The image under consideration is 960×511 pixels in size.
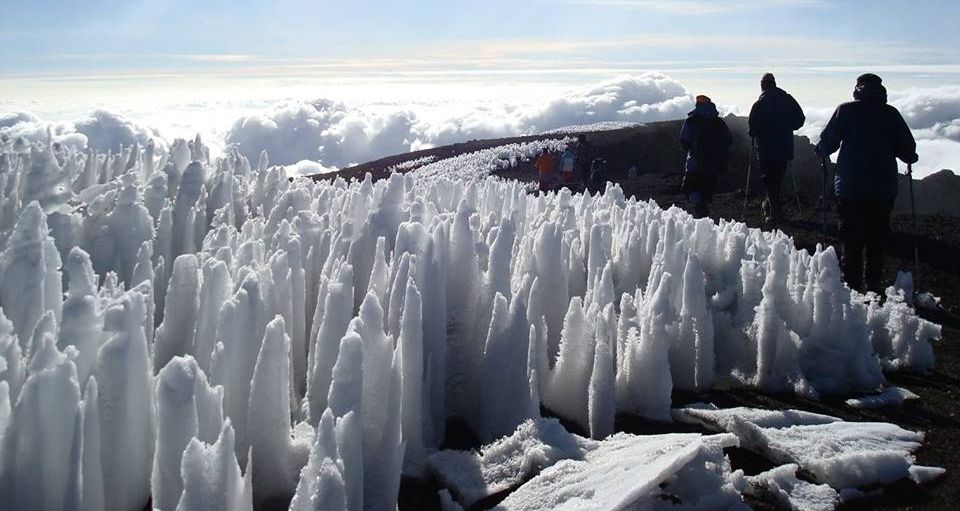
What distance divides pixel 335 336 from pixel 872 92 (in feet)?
25.9

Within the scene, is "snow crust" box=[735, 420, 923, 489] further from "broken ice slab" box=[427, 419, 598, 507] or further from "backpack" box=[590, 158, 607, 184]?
"backpack" box=[590, 158, 607, 184]

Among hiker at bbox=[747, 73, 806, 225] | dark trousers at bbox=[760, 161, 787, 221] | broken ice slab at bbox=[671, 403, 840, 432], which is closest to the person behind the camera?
broken ice slab at bbox=[671, 403, 840, 432]

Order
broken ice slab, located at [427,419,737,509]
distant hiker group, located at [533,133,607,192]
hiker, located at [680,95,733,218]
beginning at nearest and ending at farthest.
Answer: broken ice slab, located at [427,419,737,509] → hiker, located at [680,95,733,218] → distant hiker group, located at [533,133,607,192]

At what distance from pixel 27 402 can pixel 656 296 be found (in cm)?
280

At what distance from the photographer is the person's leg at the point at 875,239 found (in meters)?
8.81

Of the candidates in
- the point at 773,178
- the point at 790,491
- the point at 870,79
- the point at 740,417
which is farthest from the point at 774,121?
the point at 790,491

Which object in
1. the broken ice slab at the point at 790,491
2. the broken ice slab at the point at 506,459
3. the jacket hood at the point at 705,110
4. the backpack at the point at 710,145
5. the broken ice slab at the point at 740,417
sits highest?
the jacket hood at the point at 705,110

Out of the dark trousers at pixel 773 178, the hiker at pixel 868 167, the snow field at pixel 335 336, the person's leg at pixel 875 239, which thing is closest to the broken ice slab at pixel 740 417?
the snow field at pixel 335 336

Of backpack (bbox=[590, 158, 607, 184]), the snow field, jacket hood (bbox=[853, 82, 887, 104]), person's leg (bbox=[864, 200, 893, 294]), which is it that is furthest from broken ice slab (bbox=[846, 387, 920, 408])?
backpack (bbox=[590, 158, 607, 184])

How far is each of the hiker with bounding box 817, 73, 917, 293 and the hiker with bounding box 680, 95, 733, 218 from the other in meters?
4.30

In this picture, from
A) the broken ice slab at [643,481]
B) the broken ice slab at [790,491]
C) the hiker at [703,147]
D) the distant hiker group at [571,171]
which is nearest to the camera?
the broken ice slab at [643,481]

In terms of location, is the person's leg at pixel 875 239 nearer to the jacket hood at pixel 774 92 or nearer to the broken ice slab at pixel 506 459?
the jacket hood at pixel 774 92

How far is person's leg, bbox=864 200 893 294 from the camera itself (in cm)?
881

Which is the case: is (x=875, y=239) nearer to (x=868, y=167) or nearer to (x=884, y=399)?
(x=868, y=167)
